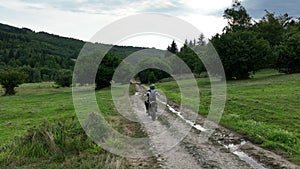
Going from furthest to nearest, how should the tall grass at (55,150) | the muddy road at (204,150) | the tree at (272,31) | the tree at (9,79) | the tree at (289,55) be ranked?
the tree at (272,31) < the tree at (9,79) < the tree at (289,55) < the tall grass at (55,150) < the muddy road at (204,150)

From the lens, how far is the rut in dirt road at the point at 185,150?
1013 centimetres

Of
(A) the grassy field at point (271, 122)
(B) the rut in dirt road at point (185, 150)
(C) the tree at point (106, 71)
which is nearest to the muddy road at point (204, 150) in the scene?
(B) the rut in dirt road at point (185, 150)

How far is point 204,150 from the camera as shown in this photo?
11.9m

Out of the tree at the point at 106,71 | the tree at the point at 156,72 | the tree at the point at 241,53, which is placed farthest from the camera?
the tree at the point at 156,72

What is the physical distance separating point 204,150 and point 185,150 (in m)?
0.78

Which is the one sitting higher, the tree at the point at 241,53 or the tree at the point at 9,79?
the tree at the point at 241,53

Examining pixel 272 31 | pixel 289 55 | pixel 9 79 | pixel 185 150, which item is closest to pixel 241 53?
pixel 289 55

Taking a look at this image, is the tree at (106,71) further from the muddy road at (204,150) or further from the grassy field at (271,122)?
the muddy road at (204,150)

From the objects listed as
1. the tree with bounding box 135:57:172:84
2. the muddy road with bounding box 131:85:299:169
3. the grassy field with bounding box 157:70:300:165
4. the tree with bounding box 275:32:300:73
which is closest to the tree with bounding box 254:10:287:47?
the tree with bounding box 275:32:300:73

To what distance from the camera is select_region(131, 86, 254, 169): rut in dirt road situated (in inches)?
399

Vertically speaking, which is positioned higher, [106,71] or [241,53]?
[241,53]

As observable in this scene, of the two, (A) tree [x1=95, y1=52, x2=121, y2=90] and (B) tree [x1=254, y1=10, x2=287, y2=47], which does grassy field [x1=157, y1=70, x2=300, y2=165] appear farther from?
(B) tree [x1=254, y1=10, x2=287, y2=47]

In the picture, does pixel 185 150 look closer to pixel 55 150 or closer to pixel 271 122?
pixel 55 150

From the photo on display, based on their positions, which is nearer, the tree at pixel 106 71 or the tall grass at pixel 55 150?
the tall grass at pixel 55 150
